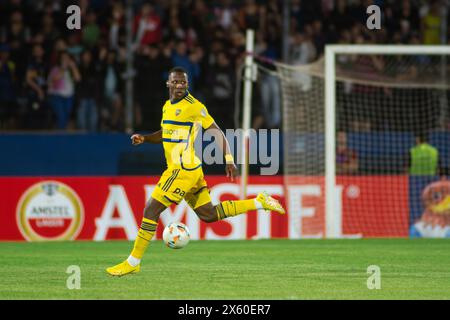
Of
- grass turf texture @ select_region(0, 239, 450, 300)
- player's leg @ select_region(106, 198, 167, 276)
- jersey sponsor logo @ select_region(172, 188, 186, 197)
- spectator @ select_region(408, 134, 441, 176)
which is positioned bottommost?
grass turf texture @ select_region(0, 239, 450, 300)

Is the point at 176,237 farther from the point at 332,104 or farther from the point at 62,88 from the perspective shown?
the point at 62,88

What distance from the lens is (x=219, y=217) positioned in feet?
39.9

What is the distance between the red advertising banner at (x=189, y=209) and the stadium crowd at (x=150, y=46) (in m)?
2.12

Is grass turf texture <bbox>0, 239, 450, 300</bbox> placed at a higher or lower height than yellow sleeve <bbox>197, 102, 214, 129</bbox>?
lower

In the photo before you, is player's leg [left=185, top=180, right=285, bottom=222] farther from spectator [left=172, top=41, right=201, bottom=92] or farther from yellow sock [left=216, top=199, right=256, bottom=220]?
spectator [left=172, top=41, right=201, bottom=92]

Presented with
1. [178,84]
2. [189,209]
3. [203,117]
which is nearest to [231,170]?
[203,117]

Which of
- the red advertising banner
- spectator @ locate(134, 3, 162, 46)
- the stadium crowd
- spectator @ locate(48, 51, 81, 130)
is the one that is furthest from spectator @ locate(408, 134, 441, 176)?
spectator @ locate(48, 51, 81, 130)

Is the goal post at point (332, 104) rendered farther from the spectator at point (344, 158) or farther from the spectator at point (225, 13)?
the spectator at point (225, 13)

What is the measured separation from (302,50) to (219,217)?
9.68 meters

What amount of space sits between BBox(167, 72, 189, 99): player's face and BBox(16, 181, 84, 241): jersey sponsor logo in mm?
7115

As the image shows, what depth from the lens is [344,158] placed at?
64.4 feet

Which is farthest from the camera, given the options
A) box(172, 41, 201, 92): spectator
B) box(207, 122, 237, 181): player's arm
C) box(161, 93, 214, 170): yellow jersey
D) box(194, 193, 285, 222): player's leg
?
box(172, 41, 201, 92): spectator

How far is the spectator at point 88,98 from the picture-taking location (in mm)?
20047

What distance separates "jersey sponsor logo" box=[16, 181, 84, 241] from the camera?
18094 mm
